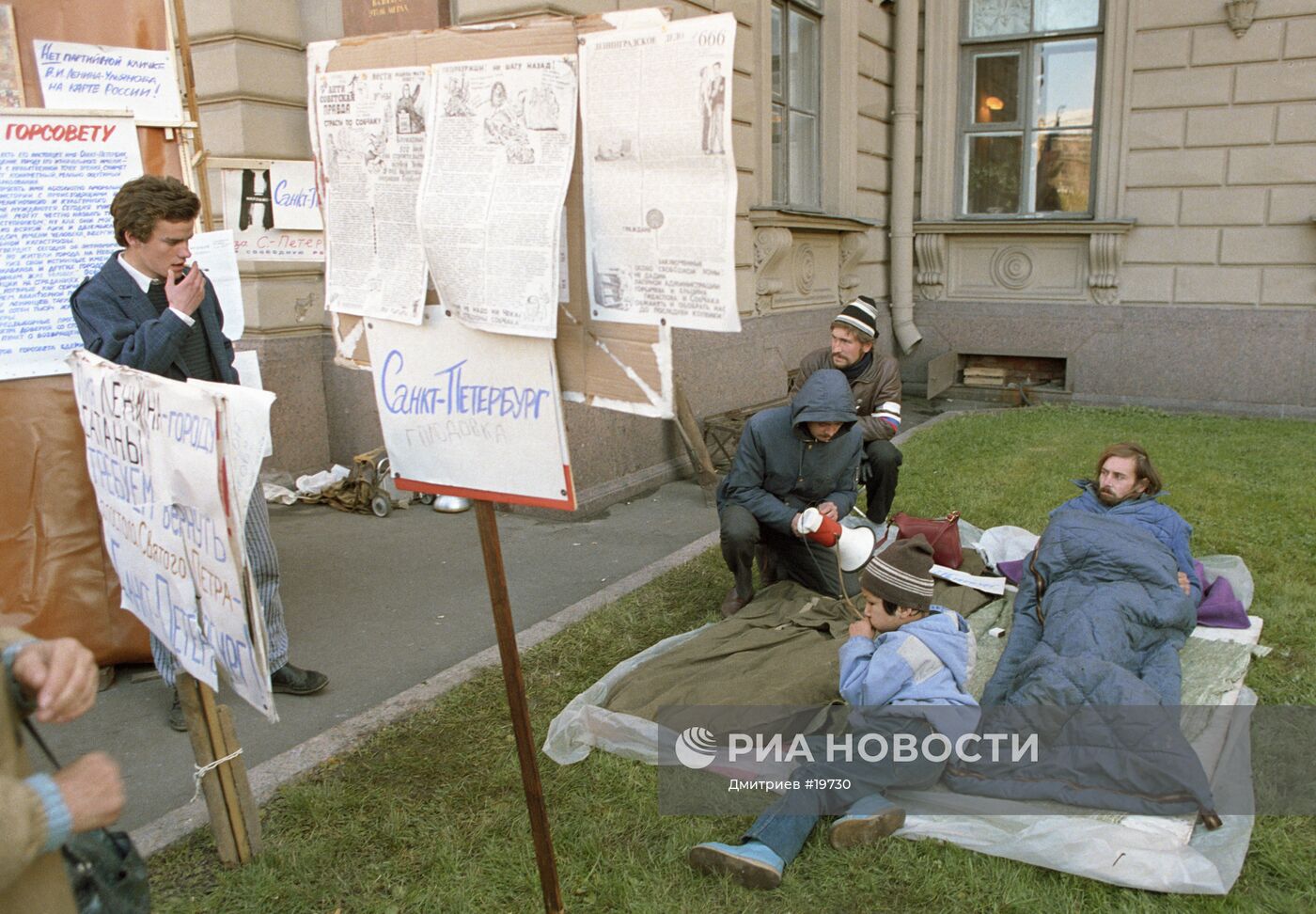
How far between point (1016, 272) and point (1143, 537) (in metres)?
7.03

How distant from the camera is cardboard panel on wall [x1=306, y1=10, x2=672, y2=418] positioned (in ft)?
7.19

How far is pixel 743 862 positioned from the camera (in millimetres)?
2789

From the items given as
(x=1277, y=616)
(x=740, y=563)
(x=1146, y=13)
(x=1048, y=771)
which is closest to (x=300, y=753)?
(x=740, y=563)

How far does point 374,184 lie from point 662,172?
784mm

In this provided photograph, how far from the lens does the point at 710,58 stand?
1.98 metres

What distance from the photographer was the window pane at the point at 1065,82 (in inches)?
399

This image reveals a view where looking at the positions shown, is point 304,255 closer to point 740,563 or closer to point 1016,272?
point 740,563

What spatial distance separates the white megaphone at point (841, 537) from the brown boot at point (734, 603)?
45 centimetres

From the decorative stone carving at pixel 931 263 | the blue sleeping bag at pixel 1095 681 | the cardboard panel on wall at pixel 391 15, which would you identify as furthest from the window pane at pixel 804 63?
the blue sleeping bag at pixel 1095 681

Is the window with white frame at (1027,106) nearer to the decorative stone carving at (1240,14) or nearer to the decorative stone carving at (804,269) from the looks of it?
the decorative stone carving at (1240,14)

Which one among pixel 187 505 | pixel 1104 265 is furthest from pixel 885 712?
pixel 1104 265

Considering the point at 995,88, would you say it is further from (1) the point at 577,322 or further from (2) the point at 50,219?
(1) the point at 577,322

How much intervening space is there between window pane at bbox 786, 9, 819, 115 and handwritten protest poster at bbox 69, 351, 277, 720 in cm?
777

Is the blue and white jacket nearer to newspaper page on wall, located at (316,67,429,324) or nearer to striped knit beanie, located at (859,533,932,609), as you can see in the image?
striped knit beanie, located at (859,533,932,609)
